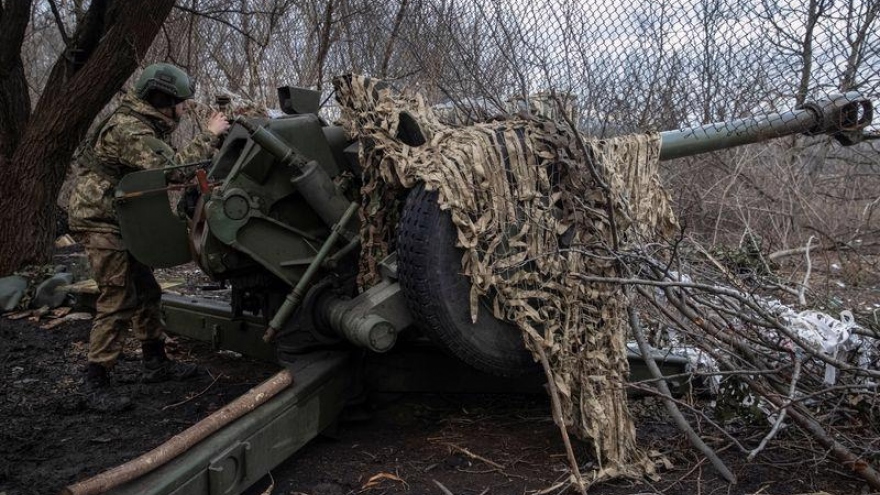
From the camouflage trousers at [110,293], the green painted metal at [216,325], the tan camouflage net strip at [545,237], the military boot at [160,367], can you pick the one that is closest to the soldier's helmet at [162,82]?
the camouflage trousers at [110,293]

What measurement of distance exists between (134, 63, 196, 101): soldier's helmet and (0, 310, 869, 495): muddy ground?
1.80 meters

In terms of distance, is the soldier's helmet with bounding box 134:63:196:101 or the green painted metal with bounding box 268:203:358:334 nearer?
the green painted metal with bounding box 268:203:358:334

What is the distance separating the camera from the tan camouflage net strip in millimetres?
3238

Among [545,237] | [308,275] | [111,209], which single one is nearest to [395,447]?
[308,275]

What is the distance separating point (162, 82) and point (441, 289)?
2721 mm

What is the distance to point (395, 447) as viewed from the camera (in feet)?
12.3

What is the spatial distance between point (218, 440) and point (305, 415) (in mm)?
529

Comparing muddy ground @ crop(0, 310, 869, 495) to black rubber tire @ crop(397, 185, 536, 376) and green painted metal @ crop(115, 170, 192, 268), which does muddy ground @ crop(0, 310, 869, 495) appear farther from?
green painted metal @ crop(115, 170, 192, 268)

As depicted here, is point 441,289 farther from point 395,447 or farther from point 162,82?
point 162,82

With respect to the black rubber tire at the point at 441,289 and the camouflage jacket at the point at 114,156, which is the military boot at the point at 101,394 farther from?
the black rubber tire at the point at 441,289

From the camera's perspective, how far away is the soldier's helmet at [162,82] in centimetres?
497

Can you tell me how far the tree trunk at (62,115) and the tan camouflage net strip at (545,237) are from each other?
197 inches

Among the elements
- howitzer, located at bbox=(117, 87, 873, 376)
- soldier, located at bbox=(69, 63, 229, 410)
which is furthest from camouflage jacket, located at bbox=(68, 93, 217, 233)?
howitzer, located at bbox=(117, 87, 873, 376)

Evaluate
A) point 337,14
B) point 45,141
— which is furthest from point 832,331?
point 45,141
